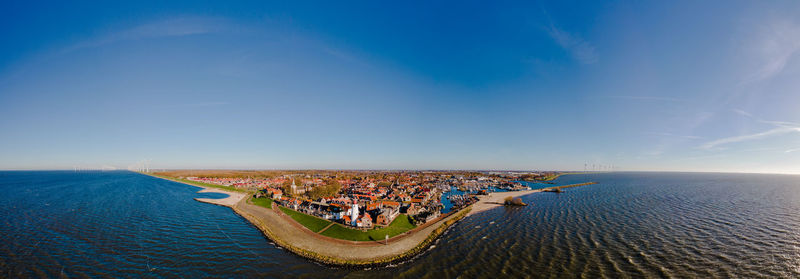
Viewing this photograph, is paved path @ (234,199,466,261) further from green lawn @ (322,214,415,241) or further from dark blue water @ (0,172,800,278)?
dark blue water @ (0,172,800,278)

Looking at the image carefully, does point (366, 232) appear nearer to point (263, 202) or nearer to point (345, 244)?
point (345, 244)

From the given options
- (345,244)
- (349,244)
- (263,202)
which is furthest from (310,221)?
(263,202)

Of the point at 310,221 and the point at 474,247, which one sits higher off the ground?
the point at 310,221

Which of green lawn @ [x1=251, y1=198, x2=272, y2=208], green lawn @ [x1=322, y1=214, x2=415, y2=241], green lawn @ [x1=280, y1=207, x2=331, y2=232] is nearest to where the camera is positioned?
green lawn @ [x1=322, y1=214, x2=415, y2=241]

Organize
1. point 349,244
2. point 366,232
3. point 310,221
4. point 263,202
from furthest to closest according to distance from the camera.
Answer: point 263,202, point 310,221, point 366,232, point 349,244

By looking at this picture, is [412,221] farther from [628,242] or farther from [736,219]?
[736,219]

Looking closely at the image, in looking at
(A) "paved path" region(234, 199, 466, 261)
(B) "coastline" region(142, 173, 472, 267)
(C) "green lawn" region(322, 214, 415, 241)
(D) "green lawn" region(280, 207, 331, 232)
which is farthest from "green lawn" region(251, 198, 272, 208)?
(C) "green lawn" region(322, 214, 415, 241)
